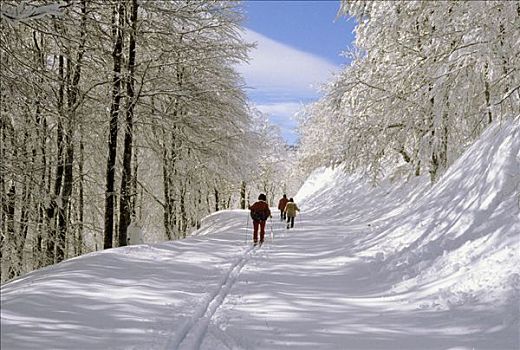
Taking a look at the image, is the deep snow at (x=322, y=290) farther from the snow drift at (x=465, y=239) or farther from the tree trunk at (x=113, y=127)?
the tree trunk at (x=113, y=127)

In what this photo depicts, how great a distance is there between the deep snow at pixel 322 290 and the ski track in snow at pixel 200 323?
A: 0.02 m

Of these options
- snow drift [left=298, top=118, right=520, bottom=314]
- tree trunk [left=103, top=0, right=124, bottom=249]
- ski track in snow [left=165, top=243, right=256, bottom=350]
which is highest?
tree trunk [left=103, top=0, right=124, bottom=249]

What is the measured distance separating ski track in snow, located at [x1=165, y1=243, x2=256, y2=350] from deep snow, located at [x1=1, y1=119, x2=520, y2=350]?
21mm

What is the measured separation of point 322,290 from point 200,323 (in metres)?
2.62

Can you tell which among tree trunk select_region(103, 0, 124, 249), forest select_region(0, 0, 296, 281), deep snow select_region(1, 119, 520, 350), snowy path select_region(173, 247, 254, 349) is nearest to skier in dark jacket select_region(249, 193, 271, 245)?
deep snow select_region(1, 119, 520, 350)

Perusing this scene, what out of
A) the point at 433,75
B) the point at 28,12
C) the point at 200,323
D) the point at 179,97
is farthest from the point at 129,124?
the point at 200,323

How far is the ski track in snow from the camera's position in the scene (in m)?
4.53

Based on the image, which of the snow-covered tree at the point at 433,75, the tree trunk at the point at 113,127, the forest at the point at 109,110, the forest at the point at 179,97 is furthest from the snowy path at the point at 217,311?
the snow-covered tree at the point at 433,75

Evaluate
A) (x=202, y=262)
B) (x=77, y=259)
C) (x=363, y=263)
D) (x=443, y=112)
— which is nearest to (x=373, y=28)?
(x=443, y=112)

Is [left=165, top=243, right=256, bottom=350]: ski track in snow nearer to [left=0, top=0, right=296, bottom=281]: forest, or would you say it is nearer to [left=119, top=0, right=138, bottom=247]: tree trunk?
[left=0, top=0, right=296, bottom=281]: forest

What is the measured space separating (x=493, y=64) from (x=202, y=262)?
6393 millimetres

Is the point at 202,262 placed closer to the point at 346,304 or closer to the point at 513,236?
the point at 346,304

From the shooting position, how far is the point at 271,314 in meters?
5.77

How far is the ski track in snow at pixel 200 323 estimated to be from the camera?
453 centimetres
